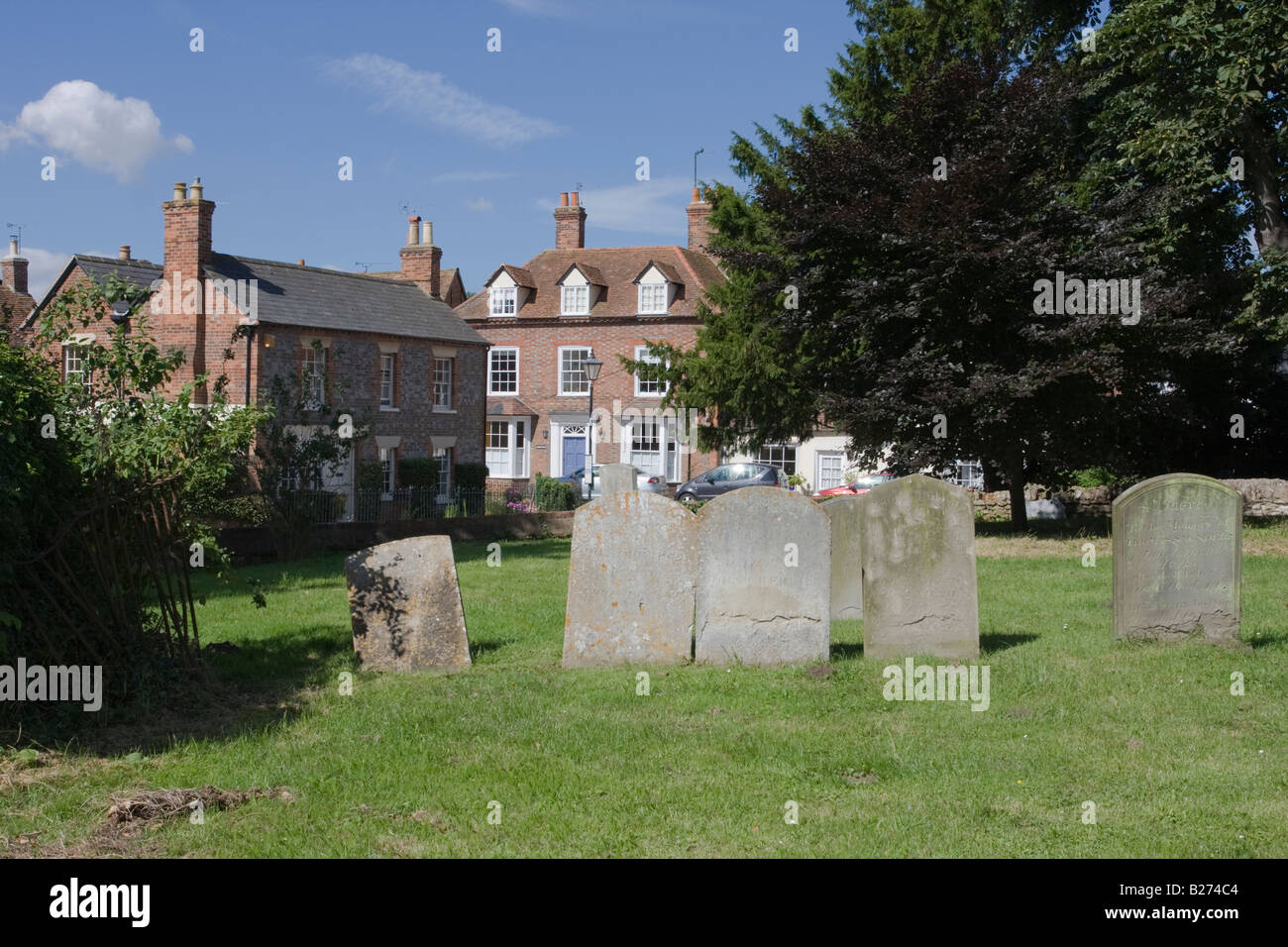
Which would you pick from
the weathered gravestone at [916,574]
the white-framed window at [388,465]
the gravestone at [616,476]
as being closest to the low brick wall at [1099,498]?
the gravestone at [616,476]

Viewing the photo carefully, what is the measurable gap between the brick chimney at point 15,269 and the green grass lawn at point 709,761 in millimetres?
48847

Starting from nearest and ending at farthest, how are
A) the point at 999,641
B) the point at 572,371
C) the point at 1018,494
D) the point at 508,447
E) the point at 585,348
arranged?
1. the point at 999,641
2. the point at 1018,494
3. the point at 585,348
4. the point at 572,371
5. the point at 508,447

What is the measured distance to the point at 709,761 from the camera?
695 centimetres

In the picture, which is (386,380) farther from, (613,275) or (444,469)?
(613,275)

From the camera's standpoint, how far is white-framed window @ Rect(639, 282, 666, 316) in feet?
150

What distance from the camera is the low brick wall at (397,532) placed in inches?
831

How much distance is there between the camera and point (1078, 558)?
58.3 ft

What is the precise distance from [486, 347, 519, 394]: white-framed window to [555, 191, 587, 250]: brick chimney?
19.0 ft

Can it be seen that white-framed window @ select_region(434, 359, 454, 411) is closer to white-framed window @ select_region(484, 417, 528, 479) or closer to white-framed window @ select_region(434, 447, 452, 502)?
white-framed window @ select_region(434, 447, 452, 502)

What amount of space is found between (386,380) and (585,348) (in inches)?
542

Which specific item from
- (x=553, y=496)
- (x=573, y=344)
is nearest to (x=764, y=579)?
(x=553, y=496)

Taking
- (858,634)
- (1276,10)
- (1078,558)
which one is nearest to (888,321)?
(1078,558)
